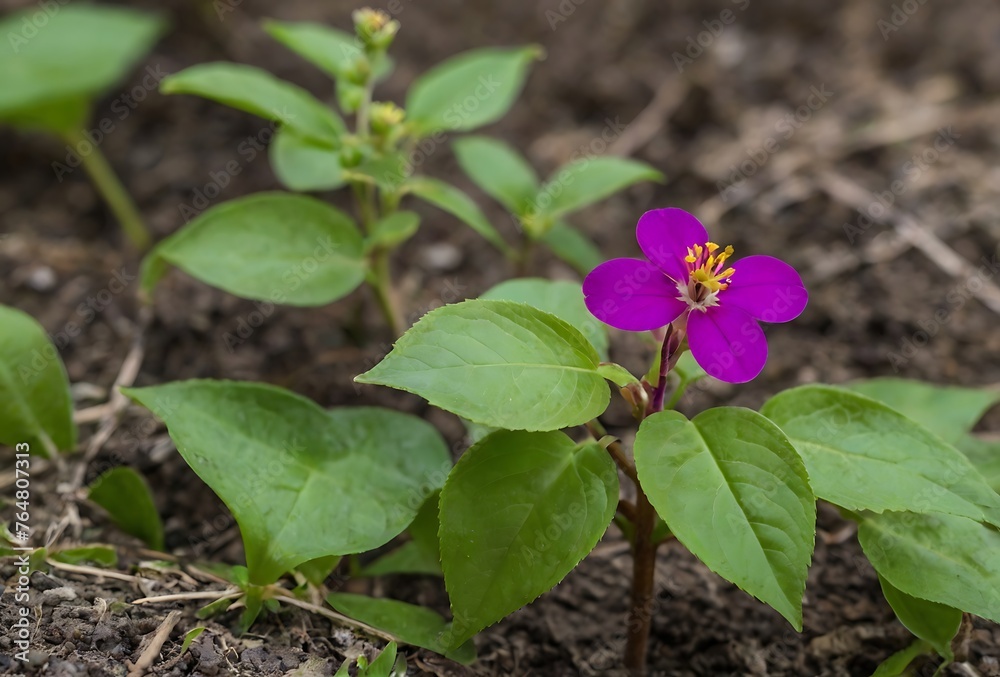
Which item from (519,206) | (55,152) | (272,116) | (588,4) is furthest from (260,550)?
(588,4)

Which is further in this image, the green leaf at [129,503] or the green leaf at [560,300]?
the green leaf at [129,503]

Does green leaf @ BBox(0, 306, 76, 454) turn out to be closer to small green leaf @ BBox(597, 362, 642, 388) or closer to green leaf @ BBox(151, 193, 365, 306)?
green leaf @ BBox(151, 193, 365, 306)

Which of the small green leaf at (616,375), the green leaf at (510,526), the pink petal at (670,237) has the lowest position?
the green leaf at (510,526)

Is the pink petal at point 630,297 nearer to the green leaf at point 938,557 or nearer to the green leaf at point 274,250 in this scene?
the green leaf at point 938,557

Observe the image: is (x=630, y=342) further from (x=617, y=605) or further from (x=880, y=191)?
(x=880, y=191)

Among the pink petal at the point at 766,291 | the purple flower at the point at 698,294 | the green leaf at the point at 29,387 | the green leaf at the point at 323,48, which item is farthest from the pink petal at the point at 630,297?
the green leaf at the point at 29,387
